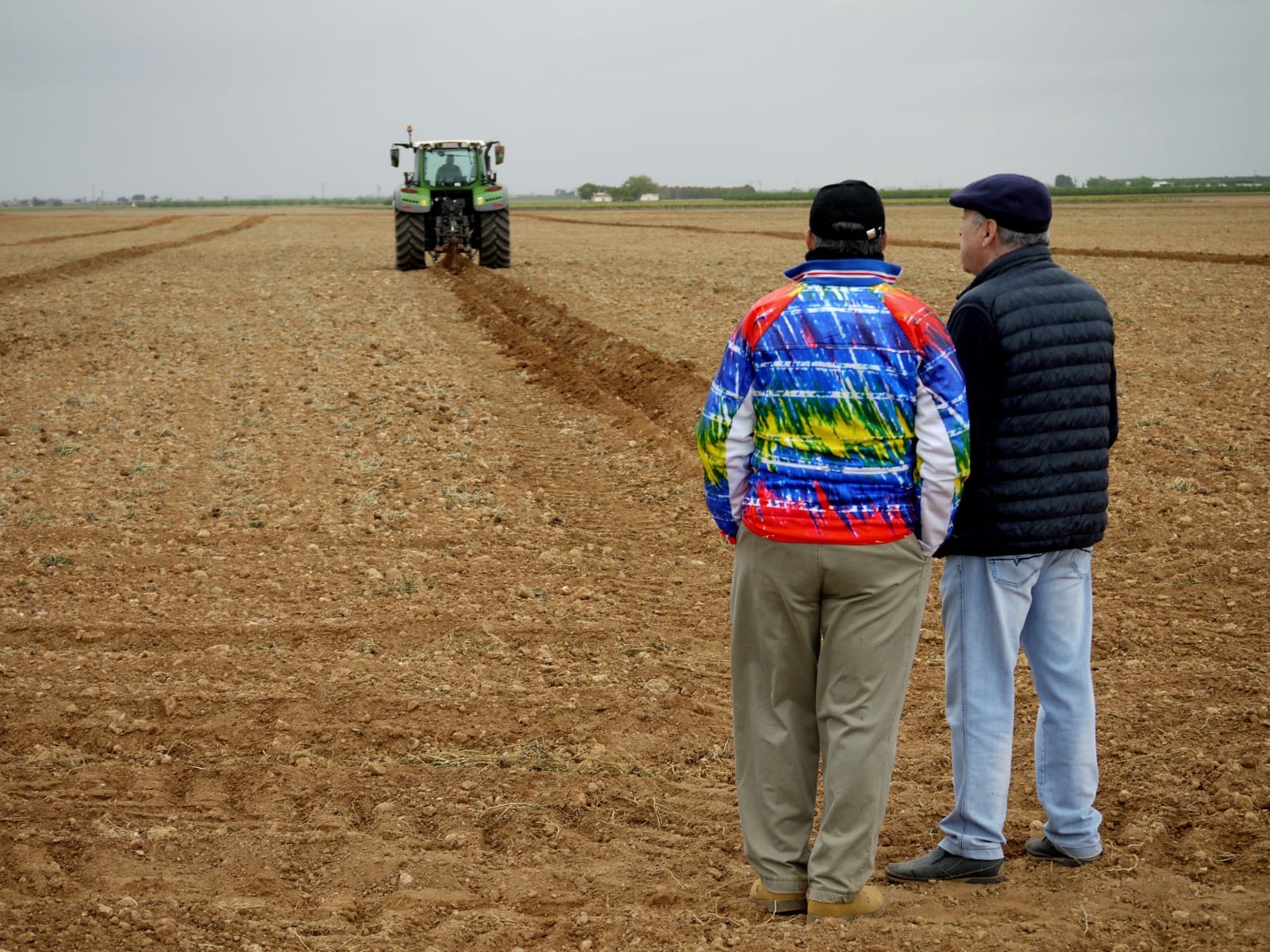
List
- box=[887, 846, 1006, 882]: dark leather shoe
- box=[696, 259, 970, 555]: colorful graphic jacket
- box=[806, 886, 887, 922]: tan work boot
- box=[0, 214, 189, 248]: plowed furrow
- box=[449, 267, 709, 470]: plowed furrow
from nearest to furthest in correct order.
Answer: box=[696, 259, 970, 555]: colorful graphic jacket < box=[806, 886, 887, 922]: tan work boot < box=[887, 846, 1006, 882]: dark leather shoe < box=[449, 267, 709, 470]: plowed furrow < box=[0, 214, 189, 248]: plowed furrow

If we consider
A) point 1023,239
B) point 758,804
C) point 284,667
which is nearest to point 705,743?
point 758,804

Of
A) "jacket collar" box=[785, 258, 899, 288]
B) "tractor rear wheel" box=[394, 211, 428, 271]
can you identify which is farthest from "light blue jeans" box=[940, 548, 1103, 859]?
"tractor rear wheel" box=[394, 211, 428, 271]

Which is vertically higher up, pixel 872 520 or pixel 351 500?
pixel 872 520

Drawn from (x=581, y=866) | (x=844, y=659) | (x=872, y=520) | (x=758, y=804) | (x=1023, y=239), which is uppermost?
(x=1023, y=239)

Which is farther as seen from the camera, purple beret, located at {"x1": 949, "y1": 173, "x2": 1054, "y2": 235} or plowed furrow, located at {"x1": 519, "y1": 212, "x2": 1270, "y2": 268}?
plowed furrow, located at {"x1": 519, "y1": 212, "x2": 1270, "y2": 268}

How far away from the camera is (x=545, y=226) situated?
5094cm

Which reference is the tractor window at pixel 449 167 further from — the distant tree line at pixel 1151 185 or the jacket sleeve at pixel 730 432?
the distant tree line at pixel 1151 185

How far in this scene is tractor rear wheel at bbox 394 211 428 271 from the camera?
79.1 ft

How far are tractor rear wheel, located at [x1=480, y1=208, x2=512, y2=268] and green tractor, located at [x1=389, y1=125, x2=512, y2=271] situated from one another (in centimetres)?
2

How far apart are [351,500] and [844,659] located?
524 centimetres

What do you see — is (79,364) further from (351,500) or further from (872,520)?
(872,520)

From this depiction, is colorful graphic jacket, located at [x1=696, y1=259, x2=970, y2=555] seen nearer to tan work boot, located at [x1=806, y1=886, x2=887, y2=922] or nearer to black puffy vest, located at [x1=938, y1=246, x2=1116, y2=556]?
black puffy vest, located at [x1=938, y1=246, x2=1116, y2=556]

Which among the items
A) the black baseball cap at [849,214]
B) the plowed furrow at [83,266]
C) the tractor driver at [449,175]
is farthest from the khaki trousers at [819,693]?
the tractor driver at [449,175]

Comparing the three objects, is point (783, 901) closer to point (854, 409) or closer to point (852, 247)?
point (854, 409)
